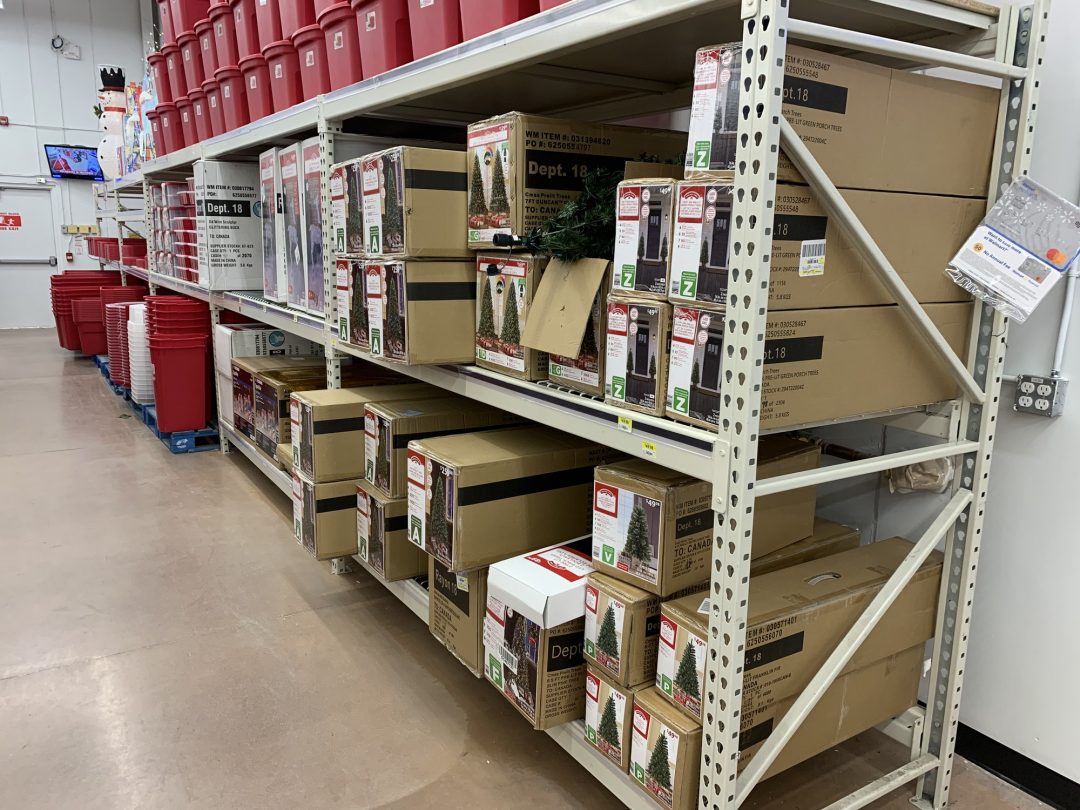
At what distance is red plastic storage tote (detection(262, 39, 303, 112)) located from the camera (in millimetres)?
3166

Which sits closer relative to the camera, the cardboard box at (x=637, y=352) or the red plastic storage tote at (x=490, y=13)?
the cardboard box at (x=637, y=352)

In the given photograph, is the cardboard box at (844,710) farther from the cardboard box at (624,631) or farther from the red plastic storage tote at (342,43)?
the red plastic storage tote at (342,43)

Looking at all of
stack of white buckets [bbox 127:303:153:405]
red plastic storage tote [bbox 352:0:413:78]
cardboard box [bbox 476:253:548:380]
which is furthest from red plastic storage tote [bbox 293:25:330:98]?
stack of white buckets [bbox 127:303:153:405]

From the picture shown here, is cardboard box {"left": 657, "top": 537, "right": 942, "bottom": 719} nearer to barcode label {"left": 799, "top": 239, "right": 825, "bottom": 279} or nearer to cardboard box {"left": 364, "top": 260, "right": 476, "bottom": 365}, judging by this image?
barcode label {"left": 799, "top": 239, "right": 825, "bottom": 279}

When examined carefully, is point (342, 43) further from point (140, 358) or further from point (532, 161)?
point (140, 358)

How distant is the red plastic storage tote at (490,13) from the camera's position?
5.90 feet

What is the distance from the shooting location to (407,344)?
2016mm

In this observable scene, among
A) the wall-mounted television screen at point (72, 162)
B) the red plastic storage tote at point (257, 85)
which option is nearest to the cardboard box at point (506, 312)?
the red plastic storage tote at point (257, 85)

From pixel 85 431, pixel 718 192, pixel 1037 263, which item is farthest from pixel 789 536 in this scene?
pixel 85 431

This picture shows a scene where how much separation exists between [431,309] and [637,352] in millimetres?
740

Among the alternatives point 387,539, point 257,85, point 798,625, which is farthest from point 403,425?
point 257,85

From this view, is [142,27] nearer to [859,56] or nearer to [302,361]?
[302,361]

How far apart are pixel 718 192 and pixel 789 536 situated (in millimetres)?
864

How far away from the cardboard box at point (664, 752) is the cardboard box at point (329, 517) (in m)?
1.36
